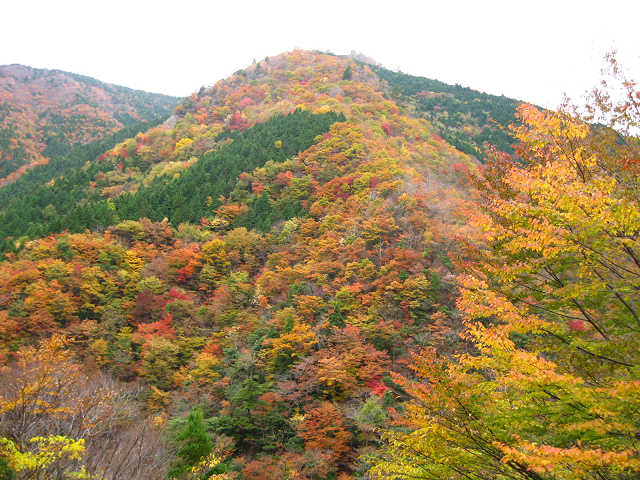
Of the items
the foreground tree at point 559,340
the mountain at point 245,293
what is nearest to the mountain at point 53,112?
the mountain at point 245,293

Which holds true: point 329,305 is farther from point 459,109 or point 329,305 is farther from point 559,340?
point 459,109

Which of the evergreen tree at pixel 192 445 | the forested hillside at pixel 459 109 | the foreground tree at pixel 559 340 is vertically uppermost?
the forested hillside at pixel 459 109

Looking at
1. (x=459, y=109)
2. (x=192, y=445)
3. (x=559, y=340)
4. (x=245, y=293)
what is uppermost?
(x=459, y=109)

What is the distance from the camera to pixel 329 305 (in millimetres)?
25484

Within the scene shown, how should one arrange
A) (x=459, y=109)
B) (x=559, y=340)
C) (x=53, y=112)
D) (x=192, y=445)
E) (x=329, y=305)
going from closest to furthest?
(x=559, y=340), (x=192, y=445), (x=329, y=305), (x=459, y=109), (x=53, y=112)

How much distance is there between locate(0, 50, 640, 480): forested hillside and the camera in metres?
5.15

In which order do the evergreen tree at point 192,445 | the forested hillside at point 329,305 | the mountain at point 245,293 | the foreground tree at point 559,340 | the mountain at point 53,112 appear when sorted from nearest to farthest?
the foreground tree at point 559,340 < the forested hillside at point 329,305 < the evergreen tree at point 192,445 < the mountain at point 245,293 < the mountain at point 53,112

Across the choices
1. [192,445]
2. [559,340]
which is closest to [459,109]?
[192,445]

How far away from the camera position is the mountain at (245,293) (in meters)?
16.3

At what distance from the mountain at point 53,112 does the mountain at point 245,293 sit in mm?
64142

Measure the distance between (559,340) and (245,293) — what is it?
27.8 m

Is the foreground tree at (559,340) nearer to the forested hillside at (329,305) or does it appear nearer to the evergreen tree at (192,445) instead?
→ the forested hillside at (329,305)

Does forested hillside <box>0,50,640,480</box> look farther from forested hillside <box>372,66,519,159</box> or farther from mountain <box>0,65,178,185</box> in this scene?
mountain <box>0,65,178,185</box>

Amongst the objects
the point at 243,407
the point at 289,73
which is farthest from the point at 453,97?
the point at 243,407
